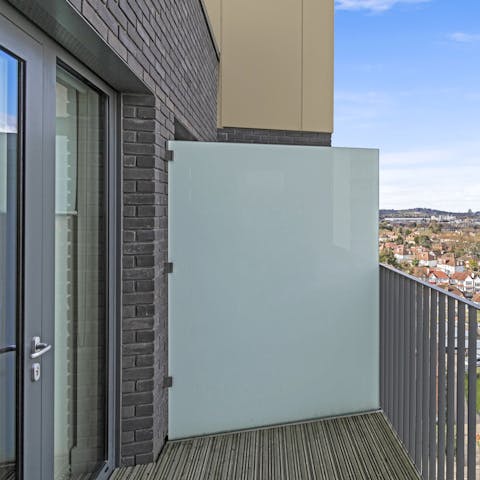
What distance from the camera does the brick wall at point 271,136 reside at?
5.91m

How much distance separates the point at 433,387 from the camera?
2.24 m

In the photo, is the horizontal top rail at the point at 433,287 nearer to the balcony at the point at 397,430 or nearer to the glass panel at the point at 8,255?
the balcony at the point at 397,430

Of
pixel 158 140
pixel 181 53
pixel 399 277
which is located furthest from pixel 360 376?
pixel 181 53

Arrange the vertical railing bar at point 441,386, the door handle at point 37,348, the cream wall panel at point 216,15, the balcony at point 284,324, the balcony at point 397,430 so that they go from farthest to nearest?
the cream wall panel at point 216,15 < the balcony at point 284,324 < the vertical railing bar at point 441,386 < the balcony at point 397,430 < the door handle at point 37,348

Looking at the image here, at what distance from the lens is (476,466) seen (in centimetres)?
186

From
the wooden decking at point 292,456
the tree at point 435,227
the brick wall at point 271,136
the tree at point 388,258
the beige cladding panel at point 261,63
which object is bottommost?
the wooden decking at point 292,456

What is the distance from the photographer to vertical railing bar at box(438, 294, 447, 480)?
2.12 m

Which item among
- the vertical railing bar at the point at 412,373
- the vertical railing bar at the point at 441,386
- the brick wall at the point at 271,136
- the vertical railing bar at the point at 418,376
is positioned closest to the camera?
the vertical railing bar at the point at 441,386

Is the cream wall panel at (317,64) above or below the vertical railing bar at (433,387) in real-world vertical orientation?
above

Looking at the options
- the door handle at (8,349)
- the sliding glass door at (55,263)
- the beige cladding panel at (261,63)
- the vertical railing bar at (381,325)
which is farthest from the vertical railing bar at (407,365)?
the beige cladding panel at (261,63)

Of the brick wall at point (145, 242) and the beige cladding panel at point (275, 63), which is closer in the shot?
the brick wall at point (145, 242)

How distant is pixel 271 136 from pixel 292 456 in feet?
14.3

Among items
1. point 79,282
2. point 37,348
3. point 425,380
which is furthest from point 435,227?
point 37,348

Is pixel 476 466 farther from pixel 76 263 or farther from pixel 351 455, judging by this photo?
pixel 76 263
